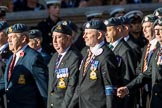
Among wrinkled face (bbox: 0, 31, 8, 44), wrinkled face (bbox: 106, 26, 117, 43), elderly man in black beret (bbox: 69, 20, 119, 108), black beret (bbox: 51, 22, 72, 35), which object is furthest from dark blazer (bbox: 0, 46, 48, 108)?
wrinkled face (bbox: 106, 26, 117, 43)

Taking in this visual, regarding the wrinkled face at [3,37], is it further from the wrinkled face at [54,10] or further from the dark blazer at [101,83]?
the wrinkled face at [54,10]

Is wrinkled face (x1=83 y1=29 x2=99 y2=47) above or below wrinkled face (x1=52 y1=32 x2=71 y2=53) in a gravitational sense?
above

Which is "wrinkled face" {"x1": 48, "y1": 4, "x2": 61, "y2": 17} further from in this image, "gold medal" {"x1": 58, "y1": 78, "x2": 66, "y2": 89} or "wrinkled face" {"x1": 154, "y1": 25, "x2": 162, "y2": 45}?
"wrinkled face" {"x1": 154, "y1": 25, "x2": 162, "y2": 45}

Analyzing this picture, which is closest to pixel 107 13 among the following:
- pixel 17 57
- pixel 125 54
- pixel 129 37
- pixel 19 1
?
pixel 19 1

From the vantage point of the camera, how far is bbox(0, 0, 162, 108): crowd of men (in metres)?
10.4

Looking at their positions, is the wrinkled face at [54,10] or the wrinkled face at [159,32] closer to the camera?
the wrinkled face at [159,32]

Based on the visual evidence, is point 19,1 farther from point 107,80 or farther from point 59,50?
point 107,80

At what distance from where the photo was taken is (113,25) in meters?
12.3

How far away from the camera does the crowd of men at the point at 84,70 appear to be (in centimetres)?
1043

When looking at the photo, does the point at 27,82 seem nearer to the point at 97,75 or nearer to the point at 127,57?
the point at 97,75

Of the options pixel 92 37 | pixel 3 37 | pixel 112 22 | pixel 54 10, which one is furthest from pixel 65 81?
pixel 54 10

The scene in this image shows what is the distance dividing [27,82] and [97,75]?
122 centimetres

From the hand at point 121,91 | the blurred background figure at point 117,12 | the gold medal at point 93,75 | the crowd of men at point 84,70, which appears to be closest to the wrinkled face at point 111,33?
the crowd of men at point 84,70

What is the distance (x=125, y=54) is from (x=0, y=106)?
2.09 m
